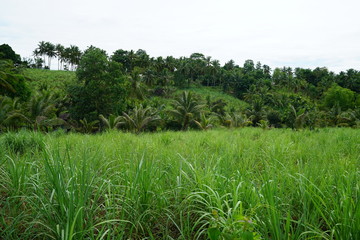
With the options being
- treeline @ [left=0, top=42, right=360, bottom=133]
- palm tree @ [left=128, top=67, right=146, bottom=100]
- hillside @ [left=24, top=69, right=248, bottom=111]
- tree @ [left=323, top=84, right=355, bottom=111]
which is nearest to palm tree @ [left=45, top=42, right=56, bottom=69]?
treeline @ [left=0, top=42, right=360, bottom=133]

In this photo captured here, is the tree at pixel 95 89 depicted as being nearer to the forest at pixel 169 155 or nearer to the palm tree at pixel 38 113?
the forest at pixel 169 155

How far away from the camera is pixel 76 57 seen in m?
66.9

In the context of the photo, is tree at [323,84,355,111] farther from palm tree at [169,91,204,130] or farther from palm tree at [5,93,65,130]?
palm tree at [5,93,65,130]

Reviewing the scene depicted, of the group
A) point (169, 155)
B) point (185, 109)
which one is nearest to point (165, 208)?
point (169, 155)

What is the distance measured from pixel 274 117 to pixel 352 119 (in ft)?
30.5

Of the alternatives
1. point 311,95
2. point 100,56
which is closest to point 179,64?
point 311,95

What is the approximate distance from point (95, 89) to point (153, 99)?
17.3 meters

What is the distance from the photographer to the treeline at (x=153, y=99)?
1780cm

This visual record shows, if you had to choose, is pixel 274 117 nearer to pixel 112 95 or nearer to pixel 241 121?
pixel 241 121

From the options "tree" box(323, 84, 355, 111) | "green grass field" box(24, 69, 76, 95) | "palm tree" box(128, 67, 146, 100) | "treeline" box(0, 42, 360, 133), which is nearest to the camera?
"treeline" box(0, 42, 360, 133)

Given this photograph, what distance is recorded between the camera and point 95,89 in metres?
22.6

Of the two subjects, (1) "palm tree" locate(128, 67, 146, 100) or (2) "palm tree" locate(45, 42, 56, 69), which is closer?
(1) "palm tree" locate(128, 67, 146, 100)

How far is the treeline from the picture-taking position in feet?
58.4

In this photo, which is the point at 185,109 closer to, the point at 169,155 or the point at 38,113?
the point at 38,113
